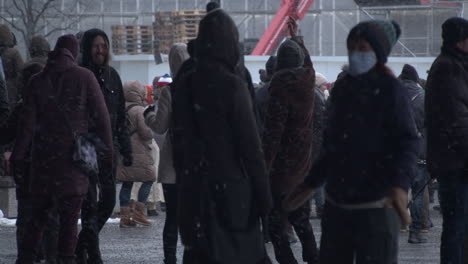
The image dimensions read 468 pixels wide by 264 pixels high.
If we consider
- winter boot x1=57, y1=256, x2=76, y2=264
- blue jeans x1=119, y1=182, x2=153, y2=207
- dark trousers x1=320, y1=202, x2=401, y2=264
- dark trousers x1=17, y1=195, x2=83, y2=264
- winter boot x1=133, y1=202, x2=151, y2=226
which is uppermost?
dark trousers x1=320, y1=202, x2=401, y2=264

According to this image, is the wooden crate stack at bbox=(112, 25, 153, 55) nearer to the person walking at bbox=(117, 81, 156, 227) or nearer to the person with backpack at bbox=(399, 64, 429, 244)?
the person walking at bbox=(117, 81, 156, 227)

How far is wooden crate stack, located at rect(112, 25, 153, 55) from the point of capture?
33.5 meters

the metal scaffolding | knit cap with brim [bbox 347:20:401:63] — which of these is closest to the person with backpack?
knit cap with brim [bbox 347:20:401:63]

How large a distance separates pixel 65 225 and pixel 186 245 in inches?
70.2

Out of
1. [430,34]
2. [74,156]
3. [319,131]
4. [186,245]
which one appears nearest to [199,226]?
[186,245]

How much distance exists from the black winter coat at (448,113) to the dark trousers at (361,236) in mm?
2092

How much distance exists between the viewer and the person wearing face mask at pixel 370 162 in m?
5.02

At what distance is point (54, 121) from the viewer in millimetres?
7277

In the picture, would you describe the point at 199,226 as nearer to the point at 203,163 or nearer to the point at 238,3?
the point at 203,163

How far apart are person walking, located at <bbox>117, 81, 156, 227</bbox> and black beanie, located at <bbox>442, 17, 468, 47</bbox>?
19.7ft

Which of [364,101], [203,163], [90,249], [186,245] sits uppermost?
[364,101]

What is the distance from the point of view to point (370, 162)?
199 inches

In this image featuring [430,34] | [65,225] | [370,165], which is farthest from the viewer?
[430,34]

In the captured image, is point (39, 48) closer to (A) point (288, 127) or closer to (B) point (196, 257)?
A: (A) point (288, 127)
